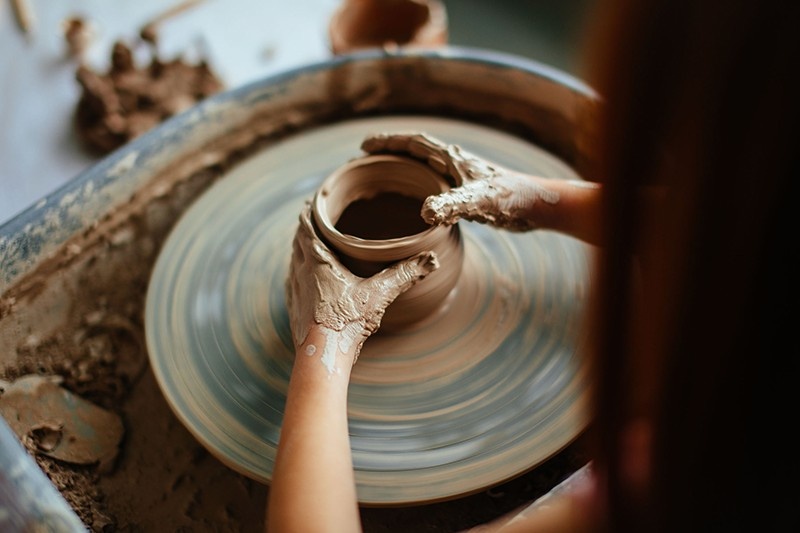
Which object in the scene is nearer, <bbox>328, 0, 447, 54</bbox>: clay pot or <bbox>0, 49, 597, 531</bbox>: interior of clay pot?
<bbox>0, 49, 597, 531</bbox>: interior of clay pot

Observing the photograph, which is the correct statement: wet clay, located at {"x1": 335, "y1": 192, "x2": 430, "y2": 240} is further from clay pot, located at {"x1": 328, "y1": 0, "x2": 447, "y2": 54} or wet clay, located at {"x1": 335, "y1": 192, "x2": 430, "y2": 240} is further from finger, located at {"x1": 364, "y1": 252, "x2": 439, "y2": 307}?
clay pot, located at {"x1": 328, "y1": 0, "x2": 447, "y2": 54}

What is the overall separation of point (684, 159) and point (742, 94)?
0.08m

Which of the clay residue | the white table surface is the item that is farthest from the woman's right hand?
the white table surface

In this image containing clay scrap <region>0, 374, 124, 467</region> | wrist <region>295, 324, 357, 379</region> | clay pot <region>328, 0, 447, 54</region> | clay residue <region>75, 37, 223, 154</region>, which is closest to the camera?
wrist <region>295, 324, 357, 379</region>

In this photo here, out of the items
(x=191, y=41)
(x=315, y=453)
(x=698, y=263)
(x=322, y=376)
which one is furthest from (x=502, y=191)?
(x=191, y=41)

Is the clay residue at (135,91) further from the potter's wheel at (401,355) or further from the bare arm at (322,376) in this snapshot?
the bare arm at (322,376)

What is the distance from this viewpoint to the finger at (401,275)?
1.36 meters

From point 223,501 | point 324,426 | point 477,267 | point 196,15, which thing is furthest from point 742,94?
point 196,15

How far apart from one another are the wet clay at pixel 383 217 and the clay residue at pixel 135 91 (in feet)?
4.85

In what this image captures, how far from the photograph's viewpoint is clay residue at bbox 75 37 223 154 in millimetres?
2854

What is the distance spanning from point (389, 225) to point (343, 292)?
0.39m

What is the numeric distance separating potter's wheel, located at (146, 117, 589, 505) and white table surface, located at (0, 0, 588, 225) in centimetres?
149

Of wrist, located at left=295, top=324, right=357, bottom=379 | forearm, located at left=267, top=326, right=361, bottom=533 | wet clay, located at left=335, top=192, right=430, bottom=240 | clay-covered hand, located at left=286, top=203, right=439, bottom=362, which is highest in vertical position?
wet clay, located at left=335, top=192, right=430, bottom=240

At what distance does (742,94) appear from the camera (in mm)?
588
